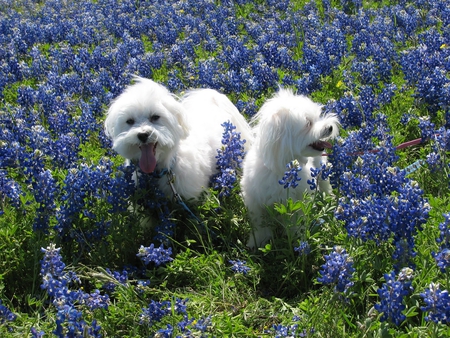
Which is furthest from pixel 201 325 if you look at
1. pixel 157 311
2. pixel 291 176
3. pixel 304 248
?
pixel 291 176

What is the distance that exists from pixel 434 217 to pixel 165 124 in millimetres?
1833

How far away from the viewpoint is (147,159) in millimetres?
3441

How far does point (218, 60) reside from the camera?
658 cm

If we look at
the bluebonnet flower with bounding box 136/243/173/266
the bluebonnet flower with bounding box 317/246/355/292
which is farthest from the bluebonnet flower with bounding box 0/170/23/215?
the bluebonnet flower with bounding box 317/246/355/292

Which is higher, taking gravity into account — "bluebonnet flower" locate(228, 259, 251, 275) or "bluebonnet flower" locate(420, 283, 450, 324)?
"bluebonnet flower" locate(228, 259, 251, 275)

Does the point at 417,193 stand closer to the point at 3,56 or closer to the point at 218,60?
the point at 218,60

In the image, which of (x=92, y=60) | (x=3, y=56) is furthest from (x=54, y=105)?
(x=3, y=56)

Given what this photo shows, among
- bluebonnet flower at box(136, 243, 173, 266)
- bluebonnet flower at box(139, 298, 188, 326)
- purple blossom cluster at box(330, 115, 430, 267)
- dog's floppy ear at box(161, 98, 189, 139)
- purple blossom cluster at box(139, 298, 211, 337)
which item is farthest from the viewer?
dog's floppy ear at box(161, 98, 189, 139)

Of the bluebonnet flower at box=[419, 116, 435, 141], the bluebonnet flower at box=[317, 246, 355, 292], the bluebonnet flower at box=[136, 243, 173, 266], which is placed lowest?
the bluebonnet flower at box=[317, 246, 355, 292]

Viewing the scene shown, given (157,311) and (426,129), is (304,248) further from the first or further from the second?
(426,129)

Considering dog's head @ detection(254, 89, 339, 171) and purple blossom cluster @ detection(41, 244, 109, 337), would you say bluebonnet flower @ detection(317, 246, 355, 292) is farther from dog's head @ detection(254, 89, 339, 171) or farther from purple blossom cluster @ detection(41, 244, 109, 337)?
dog's head @ detection(254, 89, 339, 171)

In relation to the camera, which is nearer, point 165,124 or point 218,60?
point 165,124

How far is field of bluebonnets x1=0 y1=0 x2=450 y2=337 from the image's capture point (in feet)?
7.50

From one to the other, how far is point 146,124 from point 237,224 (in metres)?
0.93
